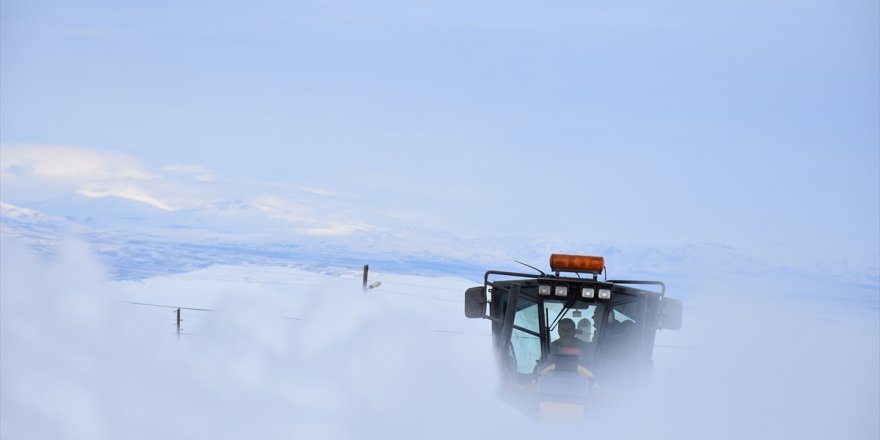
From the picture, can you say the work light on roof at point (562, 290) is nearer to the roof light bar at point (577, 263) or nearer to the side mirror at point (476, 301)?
→ the roof light bar at point (577, 263)

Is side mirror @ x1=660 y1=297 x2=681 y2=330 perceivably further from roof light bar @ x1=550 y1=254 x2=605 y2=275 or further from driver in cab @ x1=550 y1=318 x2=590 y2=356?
driver in cab @ x1=550 y1=318 x2=590 y2=356

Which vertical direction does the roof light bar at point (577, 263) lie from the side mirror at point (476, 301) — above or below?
above

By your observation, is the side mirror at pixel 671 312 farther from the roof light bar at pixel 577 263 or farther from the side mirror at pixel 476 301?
the side mirror at pixel 476 301

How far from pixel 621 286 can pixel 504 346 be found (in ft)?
5.28

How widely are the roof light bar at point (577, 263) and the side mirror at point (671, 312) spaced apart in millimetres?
1053

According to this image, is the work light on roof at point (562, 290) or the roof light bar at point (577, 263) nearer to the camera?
the work light on roof at point (562, 290)

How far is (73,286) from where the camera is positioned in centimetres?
1558

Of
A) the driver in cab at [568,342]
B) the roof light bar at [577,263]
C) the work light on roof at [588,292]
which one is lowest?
the driver in cab at [568,342]

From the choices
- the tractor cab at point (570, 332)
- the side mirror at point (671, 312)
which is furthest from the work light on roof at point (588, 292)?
the side mirror at point (671, 312)

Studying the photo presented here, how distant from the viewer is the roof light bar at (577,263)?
44.5 feet

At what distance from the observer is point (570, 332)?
13383 millimetres

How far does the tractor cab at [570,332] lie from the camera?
1327 centimetres

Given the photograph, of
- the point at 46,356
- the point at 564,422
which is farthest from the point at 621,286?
the point at 46,356

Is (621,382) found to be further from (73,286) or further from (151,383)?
(73,286)
